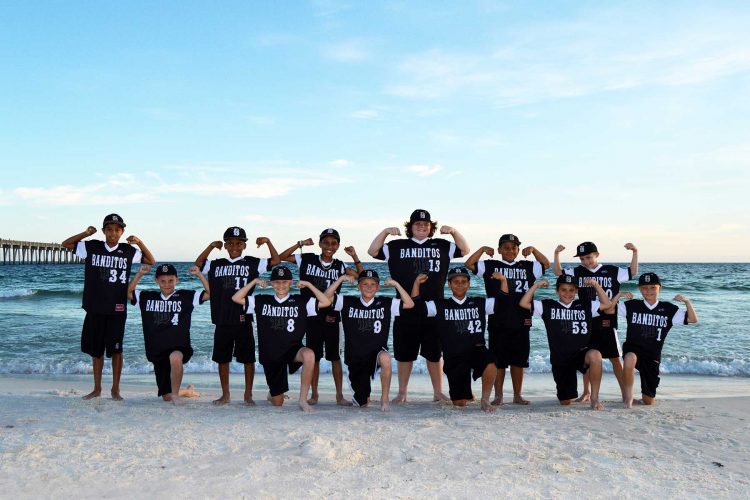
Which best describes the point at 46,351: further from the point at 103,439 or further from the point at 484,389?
the point at 484,389

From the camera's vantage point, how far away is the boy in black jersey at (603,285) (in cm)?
705

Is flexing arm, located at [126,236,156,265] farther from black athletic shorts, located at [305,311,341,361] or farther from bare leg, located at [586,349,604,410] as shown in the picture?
bare leg, located at [586,349,604,410]

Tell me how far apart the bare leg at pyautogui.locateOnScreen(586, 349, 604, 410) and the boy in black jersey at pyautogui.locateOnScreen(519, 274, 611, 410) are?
6.0 inches

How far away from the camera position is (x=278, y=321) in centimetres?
676

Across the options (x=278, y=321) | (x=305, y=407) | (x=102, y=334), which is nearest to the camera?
(x=305, y=407)

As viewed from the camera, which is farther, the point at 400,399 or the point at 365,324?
the point at 400,399

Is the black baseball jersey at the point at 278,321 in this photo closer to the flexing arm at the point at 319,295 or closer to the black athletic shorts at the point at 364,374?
the flexing arm at the point at 319,295

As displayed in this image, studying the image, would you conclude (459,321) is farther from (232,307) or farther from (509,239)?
(232,307)

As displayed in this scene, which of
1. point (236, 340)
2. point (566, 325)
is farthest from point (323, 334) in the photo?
point (566, 325)

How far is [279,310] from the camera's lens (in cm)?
679

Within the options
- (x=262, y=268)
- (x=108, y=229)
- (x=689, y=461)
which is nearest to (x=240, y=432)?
(x=262, y=268)

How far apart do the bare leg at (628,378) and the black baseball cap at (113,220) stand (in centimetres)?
621

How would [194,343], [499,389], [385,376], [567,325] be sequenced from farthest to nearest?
[194,343]
[499,389]
[567,325]
[385,376]

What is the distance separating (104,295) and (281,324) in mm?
2147
